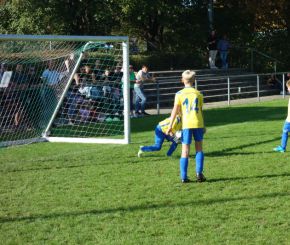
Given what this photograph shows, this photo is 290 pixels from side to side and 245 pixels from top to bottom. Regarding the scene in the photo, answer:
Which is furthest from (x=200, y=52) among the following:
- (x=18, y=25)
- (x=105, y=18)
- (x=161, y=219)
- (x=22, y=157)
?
(x=161, y=219)

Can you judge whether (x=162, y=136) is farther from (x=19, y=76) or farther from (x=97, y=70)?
(x=97, y=70)

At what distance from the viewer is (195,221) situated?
641 cm

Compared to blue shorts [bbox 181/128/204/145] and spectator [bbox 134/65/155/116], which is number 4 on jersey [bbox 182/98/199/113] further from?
spectator [bbox 134/65/155/116]

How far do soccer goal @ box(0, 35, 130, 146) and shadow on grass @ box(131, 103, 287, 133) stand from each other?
70 centimetres

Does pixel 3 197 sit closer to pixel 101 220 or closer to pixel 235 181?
pixel 101 220

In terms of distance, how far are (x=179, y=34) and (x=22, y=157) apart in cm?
2274

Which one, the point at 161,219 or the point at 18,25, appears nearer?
the point at 161,219

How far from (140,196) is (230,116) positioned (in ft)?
35.8

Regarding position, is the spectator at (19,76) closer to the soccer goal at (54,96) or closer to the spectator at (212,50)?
the soccer goal at (54,96)

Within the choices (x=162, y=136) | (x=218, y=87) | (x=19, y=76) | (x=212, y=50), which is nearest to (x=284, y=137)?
(x=162, y=136)

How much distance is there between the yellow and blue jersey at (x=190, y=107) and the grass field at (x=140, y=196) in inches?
34.1

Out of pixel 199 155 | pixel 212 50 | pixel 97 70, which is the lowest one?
pixel 199 155

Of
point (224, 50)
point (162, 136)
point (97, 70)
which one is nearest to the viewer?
point (162, 136)

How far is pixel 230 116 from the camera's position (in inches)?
715
